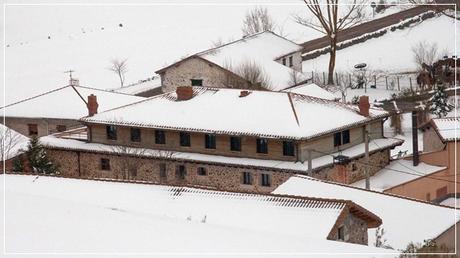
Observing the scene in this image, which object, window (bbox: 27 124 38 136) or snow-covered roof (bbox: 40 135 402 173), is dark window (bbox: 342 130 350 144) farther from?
window (bbox: 27 124 38 136)

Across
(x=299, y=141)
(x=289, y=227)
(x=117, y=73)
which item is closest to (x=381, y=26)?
(x=117, y=73)

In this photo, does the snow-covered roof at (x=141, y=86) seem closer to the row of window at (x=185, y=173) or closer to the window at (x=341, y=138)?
the row of window at (x=185, y=173)

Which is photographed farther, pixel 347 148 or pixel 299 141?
pixel 347 148

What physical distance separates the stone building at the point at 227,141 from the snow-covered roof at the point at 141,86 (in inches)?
818

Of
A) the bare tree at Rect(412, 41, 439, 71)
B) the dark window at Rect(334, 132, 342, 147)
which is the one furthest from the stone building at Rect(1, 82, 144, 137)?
the bare tree at Rect(412, 41, 439, 71)

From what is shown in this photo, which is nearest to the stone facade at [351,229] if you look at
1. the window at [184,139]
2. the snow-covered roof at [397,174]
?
the snow-covered roof at [397,174]

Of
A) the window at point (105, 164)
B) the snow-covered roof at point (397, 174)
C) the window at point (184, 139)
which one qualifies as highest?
the window at point (184, 139)

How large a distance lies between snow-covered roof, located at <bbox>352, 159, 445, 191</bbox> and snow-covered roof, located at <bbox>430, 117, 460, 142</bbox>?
130 centimetres

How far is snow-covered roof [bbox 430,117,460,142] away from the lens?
36.2 m

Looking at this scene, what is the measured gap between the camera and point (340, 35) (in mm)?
72250

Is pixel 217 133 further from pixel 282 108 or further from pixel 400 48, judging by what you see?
pixel 400 48

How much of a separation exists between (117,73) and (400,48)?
75.4 feet

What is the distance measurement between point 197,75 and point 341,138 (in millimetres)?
18254

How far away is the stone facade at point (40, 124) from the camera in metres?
46.7
